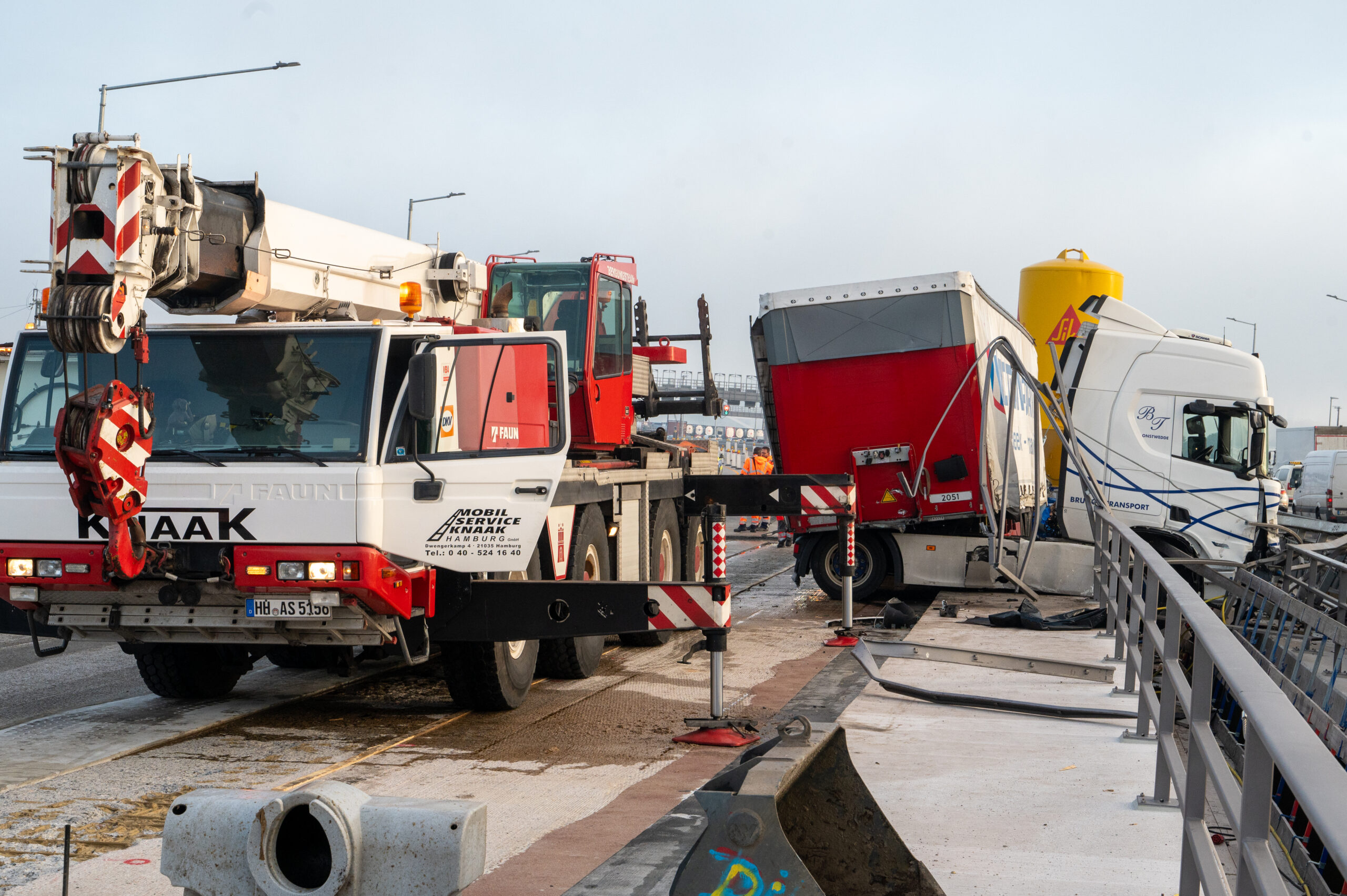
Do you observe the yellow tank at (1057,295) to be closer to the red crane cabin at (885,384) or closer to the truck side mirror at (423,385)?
the red crane cabin at (885,384)

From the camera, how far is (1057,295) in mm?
18906

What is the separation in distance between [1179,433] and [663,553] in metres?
6.74

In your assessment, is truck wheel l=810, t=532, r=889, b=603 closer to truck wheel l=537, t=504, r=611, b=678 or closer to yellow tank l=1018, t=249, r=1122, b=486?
yellow tank l=1018, t=249, r=1122, b=486

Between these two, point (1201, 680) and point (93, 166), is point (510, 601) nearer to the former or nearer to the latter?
point (93, 166)

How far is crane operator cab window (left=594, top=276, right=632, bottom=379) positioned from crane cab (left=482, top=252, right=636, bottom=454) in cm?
1

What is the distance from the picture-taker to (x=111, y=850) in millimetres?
5445

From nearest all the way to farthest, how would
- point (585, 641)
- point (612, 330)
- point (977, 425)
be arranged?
point (585, 641)
point (612, 330)
point (977, 425)

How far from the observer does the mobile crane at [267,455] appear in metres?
6.30

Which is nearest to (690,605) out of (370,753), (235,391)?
(370,753)

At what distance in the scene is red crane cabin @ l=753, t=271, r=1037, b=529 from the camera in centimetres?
1484

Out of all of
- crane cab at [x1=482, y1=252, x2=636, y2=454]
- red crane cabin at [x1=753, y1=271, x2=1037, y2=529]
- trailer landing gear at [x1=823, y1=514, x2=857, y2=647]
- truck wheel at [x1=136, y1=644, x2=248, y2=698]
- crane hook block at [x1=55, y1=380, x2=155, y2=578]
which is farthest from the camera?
red crane cabin at [x1=753, y1=271, x2=1037, y2=529]

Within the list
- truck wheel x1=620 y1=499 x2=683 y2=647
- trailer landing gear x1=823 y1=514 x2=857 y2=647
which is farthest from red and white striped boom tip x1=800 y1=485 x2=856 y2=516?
truck wheel x1=620 y1=499 x2=683 y2=647

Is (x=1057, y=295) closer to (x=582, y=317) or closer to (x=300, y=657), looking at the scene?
(x=582, y=317)

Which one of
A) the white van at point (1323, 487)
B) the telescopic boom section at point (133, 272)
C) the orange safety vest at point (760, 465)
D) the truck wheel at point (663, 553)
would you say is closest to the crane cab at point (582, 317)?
the truck wheel at point (663, 553)
